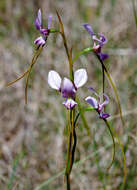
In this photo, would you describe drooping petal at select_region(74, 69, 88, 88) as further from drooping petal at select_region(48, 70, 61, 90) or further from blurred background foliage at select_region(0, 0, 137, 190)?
blurred background foliage at select_region(0, 0, 137, 190)

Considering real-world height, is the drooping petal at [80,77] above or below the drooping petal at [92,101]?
above

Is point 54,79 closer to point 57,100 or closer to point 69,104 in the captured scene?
point 69,104

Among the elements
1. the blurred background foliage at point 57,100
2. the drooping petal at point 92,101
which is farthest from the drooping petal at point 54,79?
the blurred background foliage at point 57,100

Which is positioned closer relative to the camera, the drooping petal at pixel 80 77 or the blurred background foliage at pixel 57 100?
the drooping petal at pixel 80 77

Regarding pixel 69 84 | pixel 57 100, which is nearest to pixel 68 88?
pixel 69 84

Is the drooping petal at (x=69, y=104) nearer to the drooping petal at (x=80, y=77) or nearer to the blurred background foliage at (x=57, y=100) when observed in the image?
the drooping petal at (x=80, y=77)

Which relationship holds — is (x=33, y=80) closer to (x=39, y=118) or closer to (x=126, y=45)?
(x=39, y=118)

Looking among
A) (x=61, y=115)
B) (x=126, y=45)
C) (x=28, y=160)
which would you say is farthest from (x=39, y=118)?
(x=126, y=45)

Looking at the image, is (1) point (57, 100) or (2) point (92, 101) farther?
(1) point (57, 100)
